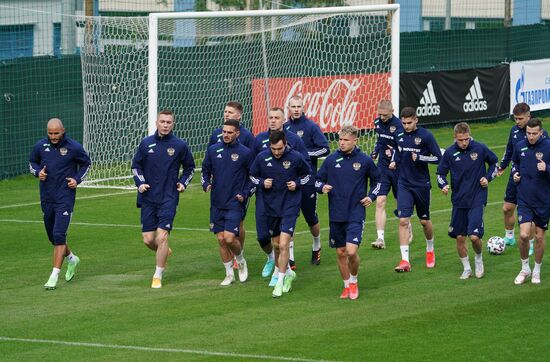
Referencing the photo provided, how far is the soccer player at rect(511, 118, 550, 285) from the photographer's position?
1541 centimetres

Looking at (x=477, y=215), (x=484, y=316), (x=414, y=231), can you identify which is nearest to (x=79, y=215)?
(x=414, y=231)

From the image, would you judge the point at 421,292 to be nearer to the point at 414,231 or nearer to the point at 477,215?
the point at 477,215

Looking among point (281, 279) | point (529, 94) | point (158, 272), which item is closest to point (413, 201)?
point (281, 279)

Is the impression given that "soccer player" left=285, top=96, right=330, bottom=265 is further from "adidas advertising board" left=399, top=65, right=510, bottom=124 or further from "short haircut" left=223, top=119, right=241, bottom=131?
"adidas advertising board" left=399, top=65, right=510, bottom=124

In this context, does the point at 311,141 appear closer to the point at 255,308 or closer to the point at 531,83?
the point at 255,308

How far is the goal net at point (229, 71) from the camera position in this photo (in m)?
26.8

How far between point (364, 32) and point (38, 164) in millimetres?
14234

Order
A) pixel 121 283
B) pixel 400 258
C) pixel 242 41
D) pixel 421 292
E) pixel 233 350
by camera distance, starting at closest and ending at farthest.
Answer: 1. pixel 233 350
2. pixel 421 292
3. pixel 121 283
4. pixel 400 258
5. pixel 242 41

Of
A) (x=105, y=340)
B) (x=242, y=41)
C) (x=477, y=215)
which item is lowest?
(x=105, y=340)

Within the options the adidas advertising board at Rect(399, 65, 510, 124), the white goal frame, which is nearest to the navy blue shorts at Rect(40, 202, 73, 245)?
the white goal frame

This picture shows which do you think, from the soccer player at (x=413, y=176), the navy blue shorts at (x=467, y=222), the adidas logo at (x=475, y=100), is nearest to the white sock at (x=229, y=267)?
the soccer player at (x=413, y=176)

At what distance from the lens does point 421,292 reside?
50.1 ft

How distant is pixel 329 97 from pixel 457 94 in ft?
26.7

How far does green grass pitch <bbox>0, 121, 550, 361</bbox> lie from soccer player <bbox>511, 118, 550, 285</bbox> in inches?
25.1
